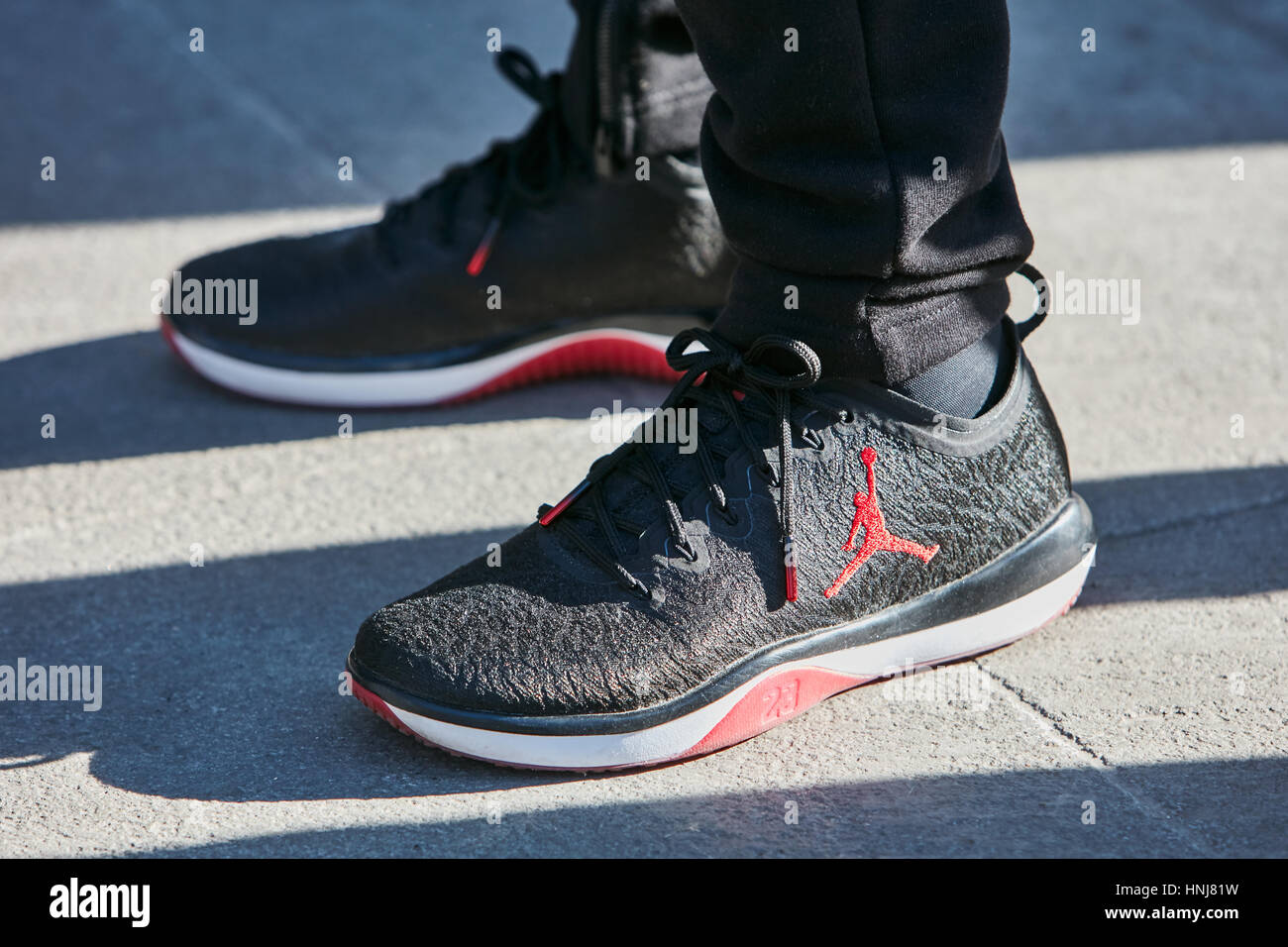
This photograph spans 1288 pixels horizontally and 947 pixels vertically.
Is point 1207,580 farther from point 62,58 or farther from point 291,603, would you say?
point 62,58

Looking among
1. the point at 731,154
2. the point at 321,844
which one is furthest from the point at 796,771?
the point at 731,154

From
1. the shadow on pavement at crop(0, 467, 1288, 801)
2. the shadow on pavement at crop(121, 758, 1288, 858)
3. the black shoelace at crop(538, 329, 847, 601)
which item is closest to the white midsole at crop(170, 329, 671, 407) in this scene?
the shadow on pavement at crop(0, 467, 1288, 801)

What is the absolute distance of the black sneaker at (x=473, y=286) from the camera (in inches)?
77.1

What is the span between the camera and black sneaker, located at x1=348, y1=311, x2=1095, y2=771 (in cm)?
123

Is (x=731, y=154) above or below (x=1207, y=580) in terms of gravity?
above

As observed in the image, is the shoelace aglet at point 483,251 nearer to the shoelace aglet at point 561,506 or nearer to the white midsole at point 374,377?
the white midsole at point 374,377

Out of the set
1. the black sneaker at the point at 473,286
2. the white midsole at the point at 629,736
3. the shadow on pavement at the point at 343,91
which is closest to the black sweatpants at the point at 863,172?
the white midsole at the point at 629,736

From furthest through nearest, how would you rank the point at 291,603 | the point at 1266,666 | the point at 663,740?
the point at 291,603 → the point at 1266,666 → the point at 663,740

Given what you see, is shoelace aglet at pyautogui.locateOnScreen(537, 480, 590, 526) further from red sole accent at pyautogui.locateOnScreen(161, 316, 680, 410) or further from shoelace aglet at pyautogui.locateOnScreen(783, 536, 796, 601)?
red sole accent at pyautogui.locateOnScreen(161, 316, 680, 410)

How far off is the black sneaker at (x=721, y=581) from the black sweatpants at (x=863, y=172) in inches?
2.2

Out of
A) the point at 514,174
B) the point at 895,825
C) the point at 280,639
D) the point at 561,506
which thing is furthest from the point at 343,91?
the point at 895,825

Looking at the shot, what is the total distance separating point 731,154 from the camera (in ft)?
4.25

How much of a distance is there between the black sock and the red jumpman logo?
0.29 ft

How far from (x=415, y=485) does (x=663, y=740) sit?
71 cm
